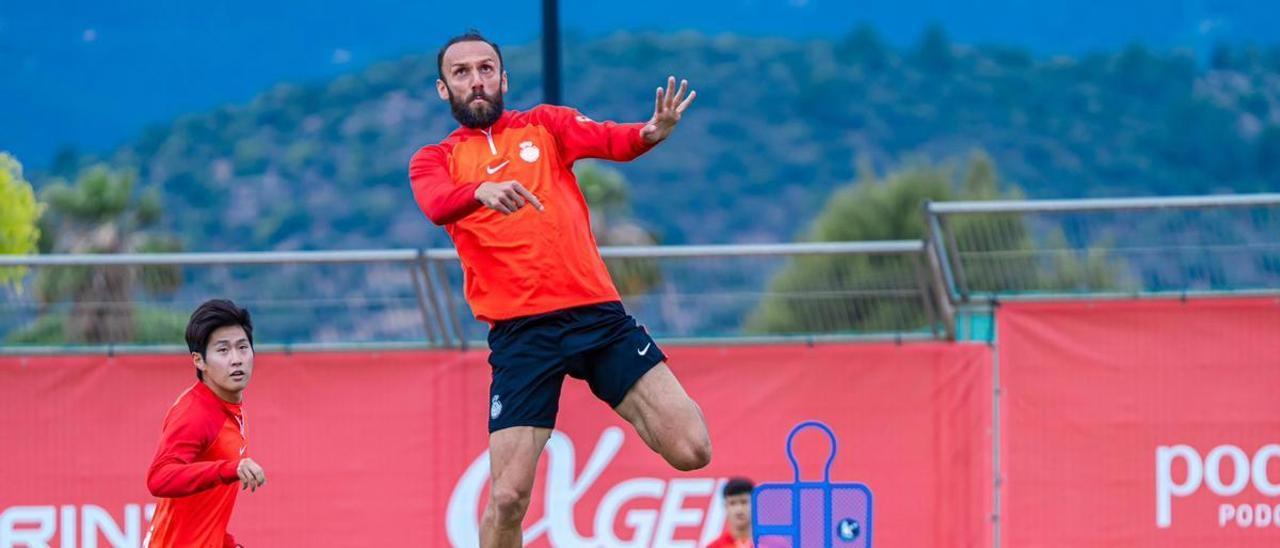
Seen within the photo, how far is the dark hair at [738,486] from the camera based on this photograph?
923cm

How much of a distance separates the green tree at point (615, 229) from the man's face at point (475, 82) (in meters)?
2.65

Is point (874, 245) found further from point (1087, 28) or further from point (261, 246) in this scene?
point (1087, 28)

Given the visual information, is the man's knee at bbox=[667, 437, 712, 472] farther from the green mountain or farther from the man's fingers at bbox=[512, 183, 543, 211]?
the green mountain

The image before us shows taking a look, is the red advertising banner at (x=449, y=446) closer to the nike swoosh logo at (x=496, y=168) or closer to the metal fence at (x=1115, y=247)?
the metal fence at (x=1115, y=247)

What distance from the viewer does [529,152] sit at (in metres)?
6.79

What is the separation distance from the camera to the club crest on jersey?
6.77 metres

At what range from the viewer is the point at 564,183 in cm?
682

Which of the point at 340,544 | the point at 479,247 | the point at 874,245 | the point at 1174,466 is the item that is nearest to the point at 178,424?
the point at 479,247

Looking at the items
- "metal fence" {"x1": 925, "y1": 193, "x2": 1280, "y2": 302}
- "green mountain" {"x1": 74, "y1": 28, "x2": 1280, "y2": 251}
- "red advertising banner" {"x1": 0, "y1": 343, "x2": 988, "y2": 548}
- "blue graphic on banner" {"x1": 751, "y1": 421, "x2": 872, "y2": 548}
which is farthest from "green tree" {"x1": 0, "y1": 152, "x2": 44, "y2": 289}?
"green mountain" {"x1": 74, "y1": 28, "x2": 1280, "y2": 251}

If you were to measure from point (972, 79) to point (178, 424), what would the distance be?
65.1 meters

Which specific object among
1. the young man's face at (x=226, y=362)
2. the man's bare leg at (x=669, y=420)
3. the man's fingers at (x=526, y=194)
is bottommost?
the man's bare leg at (x=669, y=420)

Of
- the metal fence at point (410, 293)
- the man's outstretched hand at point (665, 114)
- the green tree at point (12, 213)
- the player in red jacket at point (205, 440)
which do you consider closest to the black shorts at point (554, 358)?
the man's outstretched hand at point (665, 114)

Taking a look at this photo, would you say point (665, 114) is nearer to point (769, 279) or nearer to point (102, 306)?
point (769, 279)

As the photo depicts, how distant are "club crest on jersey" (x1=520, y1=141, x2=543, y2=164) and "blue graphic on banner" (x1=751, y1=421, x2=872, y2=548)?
3116 mm
